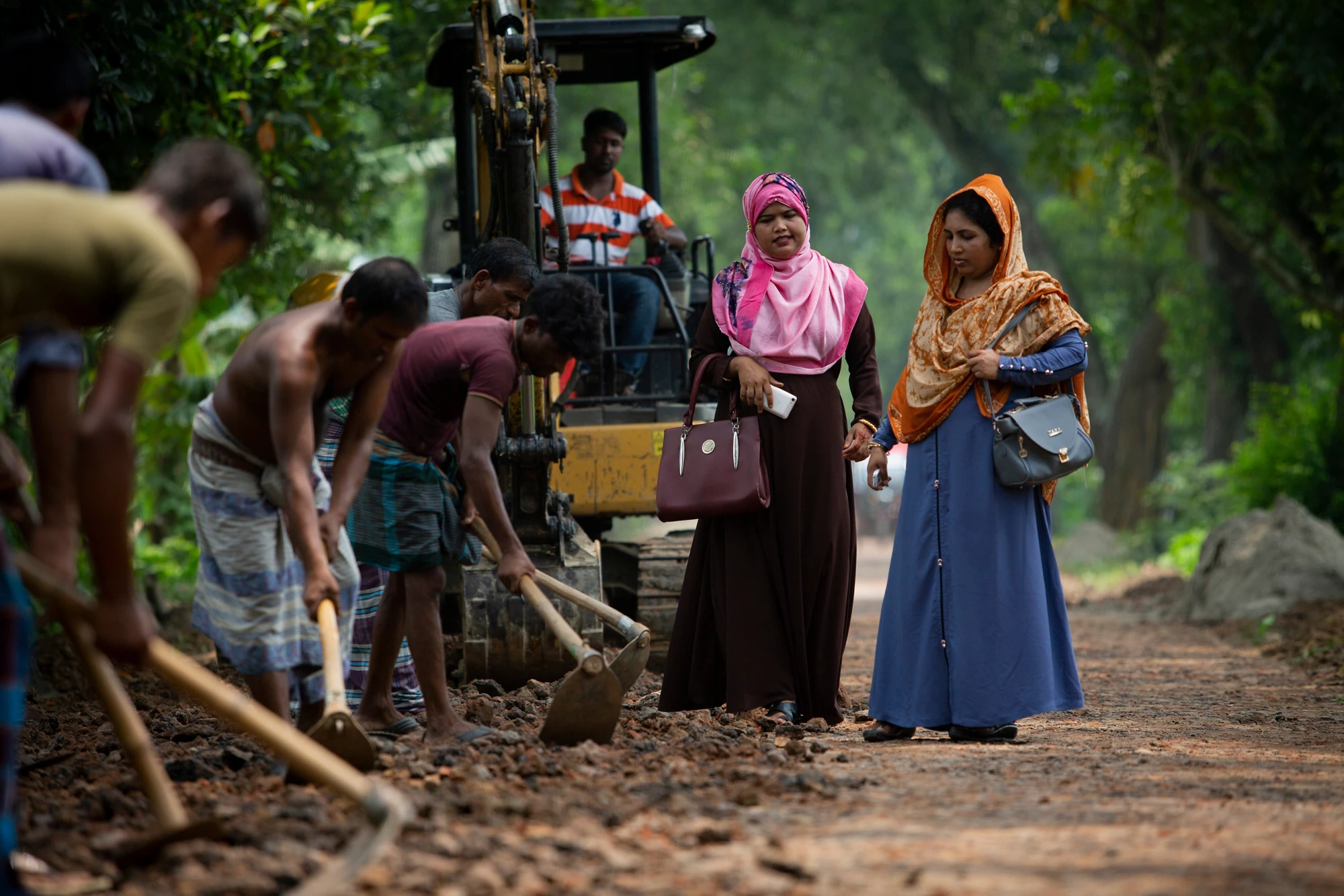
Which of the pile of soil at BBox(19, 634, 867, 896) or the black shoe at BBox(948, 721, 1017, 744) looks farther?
the black shoe at BBox(948, 721, 1017, 744)

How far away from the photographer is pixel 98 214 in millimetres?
2834

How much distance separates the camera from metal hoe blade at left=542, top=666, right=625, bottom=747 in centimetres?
476

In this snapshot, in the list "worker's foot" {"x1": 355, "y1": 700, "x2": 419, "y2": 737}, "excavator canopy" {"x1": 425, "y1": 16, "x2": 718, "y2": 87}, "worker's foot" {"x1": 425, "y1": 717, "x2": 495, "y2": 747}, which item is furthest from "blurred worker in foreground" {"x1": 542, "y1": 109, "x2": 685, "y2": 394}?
"worker's foot" {"x1": 425, "y1": 717, "x2": 495, "y2": 747}

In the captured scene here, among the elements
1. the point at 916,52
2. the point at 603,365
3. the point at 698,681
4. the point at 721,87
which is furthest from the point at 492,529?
the point at 721,87

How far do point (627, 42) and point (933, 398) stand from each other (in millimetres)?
3929

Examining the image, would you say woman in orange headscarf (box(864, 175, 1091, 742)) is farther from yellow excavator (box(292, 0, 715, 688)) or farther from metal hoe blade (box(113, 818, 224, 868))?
metal hoe blade (box(113, 818, 224, 868))

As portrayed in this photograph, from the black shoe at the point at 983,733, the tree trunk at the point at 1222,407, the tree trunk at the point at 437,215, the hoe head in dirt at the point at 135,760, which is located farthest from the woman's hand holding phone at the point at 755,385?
the tree trunk at the point at 1222,407

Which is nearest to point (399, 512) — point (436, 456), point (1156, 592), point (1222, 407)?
point (436, 456)

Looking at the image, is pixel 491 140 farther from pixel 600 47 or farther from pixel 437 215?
pixel 437 215

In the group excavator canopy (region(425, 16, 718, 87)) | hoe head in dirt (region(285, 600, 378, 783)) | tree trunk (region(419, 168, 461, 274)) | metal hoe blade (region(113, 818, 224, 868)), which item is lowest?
metal hoe blade (region(113, 818, 224, 868))

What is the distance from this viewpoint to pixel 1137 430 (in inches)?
818

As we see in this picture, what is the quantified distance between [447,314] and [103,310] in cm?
291

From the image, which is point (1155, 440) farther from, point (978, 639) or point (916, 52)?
point (978, 639)

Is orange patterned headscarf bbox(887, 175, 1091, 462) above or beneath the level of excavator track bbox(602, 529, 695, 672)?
above
